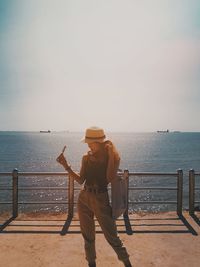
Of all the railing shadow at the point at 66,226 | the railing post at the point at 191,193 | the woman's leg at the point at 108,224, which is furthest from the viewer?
the railing post at the point at 191,193

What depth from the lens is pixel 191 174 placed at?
950cm

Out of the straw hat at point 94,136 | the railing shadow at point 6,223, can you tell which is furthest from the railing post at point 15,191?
the straw hat at point 94,136

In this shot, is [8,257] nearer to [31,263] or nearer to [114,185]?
[31,263]

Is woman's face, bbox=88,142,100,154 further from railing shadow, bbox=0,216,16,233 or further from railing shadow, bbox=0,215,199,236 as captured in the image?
railing shadow, bbox=0,216,16,233

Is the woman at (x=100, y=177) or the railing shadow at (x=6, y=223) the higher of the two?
the woman at (x=100, y=177)

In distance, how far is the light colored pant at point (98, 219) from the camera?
5.24m

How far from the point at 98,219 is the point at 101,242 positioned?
2.01 metres

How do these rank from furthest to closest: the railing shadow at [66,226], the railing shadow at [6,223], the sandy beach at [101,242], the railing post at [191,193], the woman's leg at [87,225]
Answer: the railing post at [191,193] < the railing shadow at [6,223] < the railing shadow at [66,226] < the sandy beach at [101,242] < the woman's leg at [87,225]

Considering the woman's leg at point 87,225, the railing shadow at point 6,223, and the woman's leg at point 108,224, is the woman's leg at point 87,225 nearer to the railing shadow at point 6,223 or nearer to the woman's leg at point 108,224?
the woman's leg at point 108,224

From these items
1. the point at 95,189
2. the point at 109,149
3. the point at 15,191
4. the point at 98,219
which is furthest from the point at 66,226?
the point at 109,149

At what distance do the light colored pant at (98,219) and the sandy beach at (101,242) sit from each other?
0.81 m

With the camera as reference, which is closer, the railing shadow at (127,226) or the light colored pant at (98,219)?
the light colored pant at (98,219)

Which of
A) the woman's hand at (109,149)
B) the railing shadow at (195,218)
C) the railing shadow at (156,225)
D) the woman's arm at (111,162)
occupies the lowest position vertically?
the railing shadow at (156,225)

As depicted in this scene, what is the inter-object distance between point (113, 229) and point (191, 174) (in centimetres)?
482
